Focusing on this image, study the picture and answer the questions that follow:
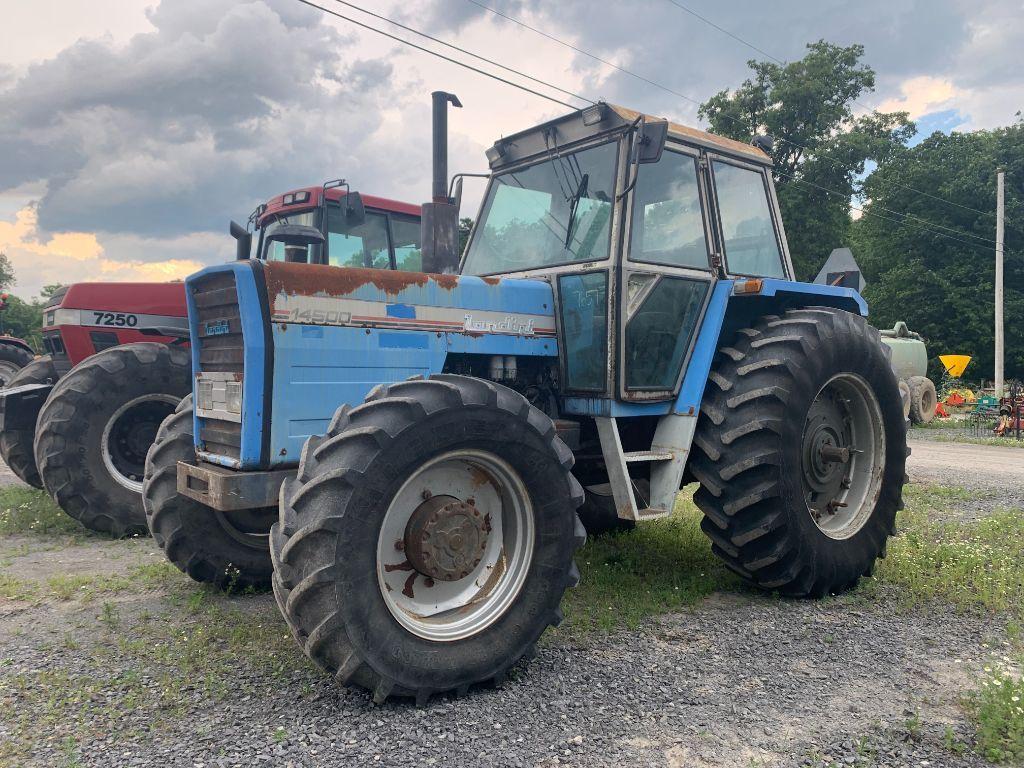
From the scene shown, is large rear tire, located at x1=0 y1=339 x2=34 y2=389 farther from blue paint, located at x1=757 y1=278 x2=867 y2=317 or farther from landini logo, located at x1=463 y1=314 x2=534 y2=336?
blue paint, located at x1=757 y1=278 x2=867 y2=317

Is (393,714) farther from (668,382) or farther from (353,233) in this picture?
(353,233)

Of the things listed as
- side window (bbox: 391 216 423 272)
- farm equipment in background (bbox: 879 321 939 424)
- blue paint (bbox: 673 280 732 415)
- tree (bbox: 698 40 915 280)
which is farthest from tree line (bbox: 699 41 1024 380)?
blue paint (bbox: 673 280 732 415)

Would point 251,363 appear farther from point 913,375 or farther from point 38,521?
point 913,375

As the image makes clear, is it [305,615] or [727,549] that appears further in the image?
[727,549]

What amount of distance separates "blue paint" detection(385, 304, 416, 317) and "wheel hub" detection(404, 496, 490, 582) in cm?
93

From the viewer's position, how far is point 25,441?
23.2 feet

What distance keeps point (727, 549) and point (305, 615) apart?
2.39 m

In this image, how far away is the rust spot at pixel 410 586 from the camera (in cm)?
319

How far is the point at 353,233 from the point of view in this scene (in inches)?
322

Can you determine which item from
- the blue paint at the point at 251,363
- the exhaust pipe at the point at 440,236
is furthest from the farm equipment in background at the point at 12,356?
the blue paint at the point at 251,363

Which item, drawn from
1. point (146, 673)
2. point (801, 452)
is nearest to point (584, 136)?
point (801, 452)

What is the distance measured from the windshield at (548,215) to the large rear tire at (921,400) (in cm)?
1457

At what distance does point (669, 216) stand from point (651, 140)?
64 centimetres

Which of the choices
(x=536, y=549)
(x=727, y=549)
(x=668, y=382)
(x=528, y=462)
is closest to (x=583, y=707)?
(x=536, y=549)
